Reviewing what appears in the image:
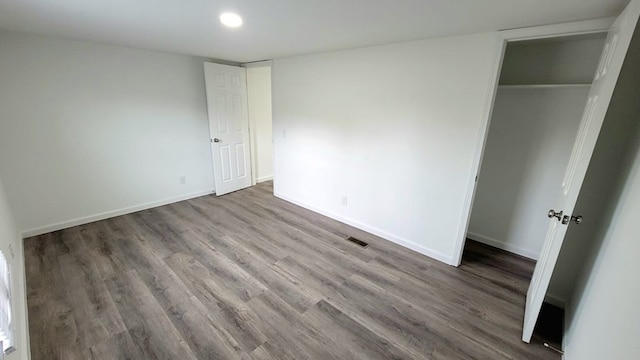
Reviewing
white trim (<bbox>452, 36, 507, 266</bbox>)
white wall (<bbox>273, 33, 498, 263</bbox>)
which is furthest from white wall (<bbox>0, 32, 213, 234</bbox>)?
white trim (<bbox>452, 36, 507, 266</bbox>)

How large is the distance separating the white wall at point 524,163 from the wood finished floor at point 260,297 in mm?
305

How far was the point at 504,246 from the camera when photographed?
296cm

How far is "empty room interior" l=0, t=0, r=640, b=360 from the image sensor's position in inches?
65.3

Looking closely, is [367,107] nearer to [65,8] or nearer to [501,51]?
[501,51]

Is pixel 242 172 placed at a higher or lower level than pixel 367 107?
lower

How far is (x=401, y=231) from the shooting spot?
296 centimetres

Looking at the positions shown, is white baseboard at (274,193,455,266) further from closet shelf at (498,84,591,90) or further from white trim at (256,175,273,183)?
closet shelf at (498,84,591,90)

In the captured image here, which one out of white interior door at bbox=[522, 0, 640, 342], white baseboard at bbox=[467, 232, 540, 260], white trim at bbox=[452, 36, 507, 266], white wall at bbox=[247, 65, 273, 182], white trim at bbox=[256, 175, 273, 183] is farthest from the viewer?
white trim at bbox=[256, 175, 273, 183]

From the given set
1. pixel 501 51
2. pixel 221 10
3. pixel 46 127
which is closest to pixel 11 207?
pixel 46 127

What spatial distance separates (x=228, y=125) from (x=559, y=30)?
4031mm

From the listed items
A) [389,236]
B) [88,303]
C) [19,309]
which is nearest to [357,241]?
[389,236]

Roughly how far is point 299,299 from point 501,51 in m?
2.59

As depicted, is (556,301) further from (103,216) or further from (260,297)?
(103,216)

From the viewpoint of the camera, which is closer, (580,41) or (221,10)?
(221,10)
